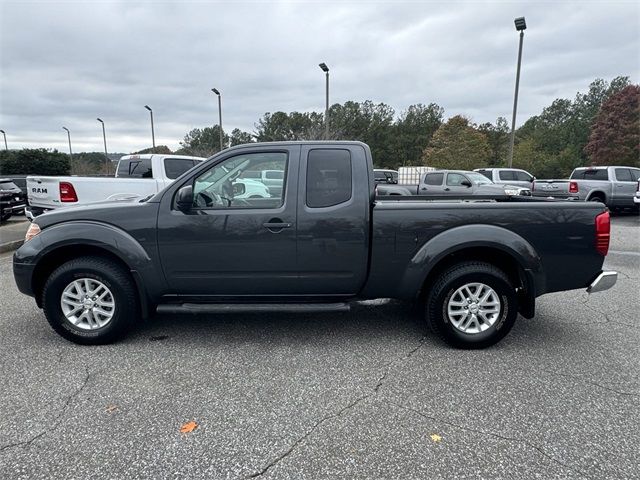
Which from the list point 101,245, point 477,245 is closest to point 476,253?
point 477,245

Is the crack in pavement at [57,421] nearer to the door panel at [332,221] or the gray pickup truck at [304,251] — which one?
the gray pickup truck at [304,251]

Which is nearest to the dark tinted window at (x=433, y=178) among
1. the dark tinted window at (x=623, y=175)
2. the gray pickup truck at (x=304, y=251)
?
the dark tinted window at (x=623, y=175)

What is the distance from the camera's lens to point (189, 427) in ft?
8.74

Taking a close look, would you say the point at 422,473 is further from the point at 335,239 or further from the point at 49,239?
the point at 49,239

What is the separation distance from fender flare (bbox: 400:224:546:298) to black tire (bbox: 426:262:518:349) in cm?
18

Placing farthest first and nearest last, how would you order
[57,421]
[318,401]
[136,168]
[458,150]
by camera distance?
[458,150]
[136,168]
[318,401]
[57,421]

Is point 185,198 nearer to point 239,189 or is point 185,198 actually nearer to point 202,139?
point 239,189

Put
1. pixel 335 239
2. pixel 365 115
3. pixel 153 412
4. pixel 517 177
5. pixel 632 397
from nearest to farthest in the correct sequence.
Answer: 1. pixel 153 412
2. pixel 632 397
3. pixel 335 239
4. pixel 517 177
5. pixel 365 115

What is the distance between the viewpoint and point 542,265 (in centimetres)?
371

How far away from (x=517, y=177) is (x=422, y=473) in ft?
57.0

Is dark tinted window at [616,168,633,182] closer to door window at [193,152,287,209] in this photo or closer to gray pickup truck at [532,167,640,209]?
gray pickup truck at [532,167,640,209]

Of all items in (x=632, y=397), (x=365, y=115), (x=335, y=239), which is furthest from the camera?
(x=365, y=115)

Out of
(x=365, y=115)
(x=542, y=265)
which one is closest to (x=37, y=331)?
(x=542, y=265)

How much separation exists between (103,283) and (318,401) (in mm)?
2237
